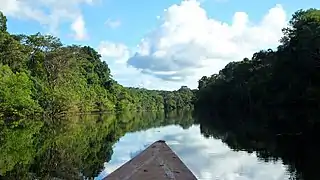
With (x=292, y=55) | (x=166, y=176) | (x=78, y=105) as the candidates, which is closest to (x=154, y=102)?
(x=78, y=105)

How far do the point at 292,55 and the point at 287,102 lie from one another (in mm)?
7542

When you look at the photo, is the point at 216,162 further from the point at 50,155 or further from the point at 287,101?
the point at 287,101

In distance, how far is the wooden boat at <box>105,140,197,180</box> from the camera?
27.2 ft

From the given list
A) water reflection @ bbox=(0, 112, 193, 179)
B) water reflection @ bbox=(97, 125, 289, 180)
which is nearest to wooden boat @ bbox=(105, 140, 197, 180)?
water reflection @ bbox=(97, 125, 289, 180)

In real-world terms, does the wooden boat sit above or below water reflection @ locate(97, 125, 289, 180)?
above

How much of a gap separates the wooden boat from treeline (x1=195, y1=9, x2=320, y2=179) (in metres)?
8.48

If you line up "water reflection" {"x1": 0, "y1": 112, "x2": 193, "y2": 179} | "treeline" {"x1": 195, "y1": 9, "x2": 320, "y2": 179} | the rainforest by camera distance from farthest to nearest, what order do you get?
"treeline" {"x1": 195, "y1": 9, "x2": 320, "y2": 179} < the rainforest < "water reflection" {"x1": 0, "y1": 112, "x2": 193, "y2": 179}

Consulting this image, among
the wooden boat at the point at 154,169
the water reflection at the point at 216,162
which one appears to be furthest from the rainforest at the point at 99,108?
the wooden boat at the point at 154,169

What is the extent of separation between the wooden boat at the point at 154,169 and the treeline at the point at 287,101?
27.8 ft

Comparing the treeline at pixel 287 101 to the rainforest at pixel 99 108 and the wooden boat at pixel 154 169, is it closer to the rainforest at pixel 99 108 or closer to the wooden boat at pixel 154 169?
the rainforest at pixel 99 108

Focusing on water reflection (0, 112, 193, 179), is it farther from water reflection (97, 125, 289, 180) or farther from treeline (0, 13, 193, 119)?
treeline (0, 13, 193, 119)

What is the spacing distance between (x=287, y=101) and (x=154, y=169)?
47164mm

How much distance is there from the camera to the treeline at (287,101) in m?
25.5

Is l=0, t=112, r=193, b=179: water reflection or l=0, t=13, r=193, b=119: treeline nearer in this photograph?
l=0, t=112, r=193, b=179: water reflection
